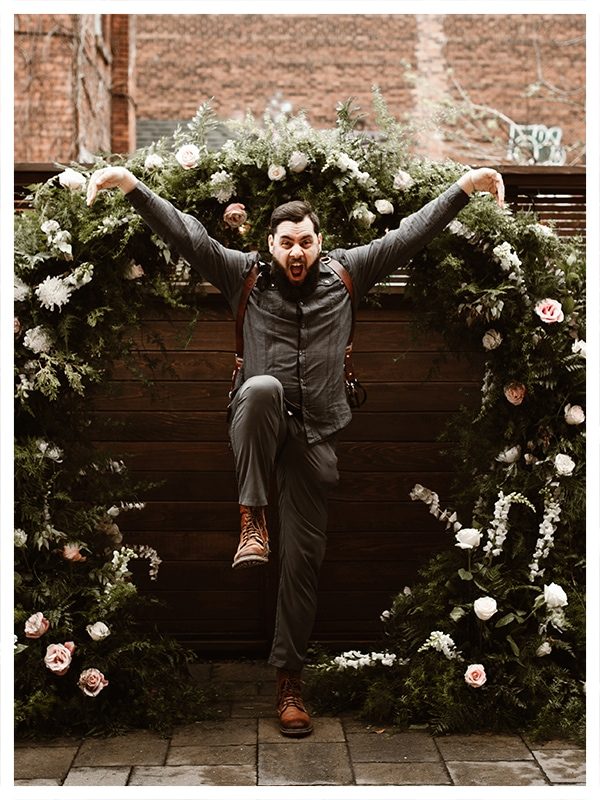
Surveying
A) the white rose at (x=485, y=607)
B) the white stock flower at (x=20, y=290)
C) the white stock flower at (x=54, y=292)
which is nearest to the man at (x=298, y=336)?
the white stock flower at (x=54, y=292)

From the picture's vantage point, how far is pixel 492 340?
4695mm

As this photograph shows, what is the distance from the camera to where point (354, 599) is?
566 cm

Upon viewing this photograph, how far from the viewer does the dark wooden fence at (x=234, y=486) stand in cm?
558

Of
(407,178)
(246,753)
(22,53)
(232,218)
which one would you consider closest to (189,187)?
(232,218)

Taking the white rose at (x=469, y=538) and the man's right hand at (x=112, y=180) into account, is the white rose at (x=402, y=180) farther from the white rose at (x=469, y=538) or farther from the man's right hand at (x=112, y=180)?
the white rose at (x=469, y=538)

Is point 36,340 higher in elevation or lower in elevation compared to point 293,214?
lower

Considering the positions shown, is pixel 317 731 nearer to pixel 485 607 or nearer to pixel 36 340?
pixel 485 607

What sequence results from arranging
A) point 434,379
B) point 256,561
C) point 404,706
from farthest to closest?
point 434,379 < point 404,706 < point 256,561

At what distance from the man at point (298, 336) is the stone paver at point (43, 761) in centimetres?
90

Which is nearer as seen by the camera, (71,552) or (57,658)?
(57,658)

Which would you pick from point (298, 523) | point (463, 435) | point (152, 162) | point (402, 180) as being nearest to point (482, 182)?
point (402, 180)

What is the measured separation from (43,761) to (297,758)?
1.00 meters
